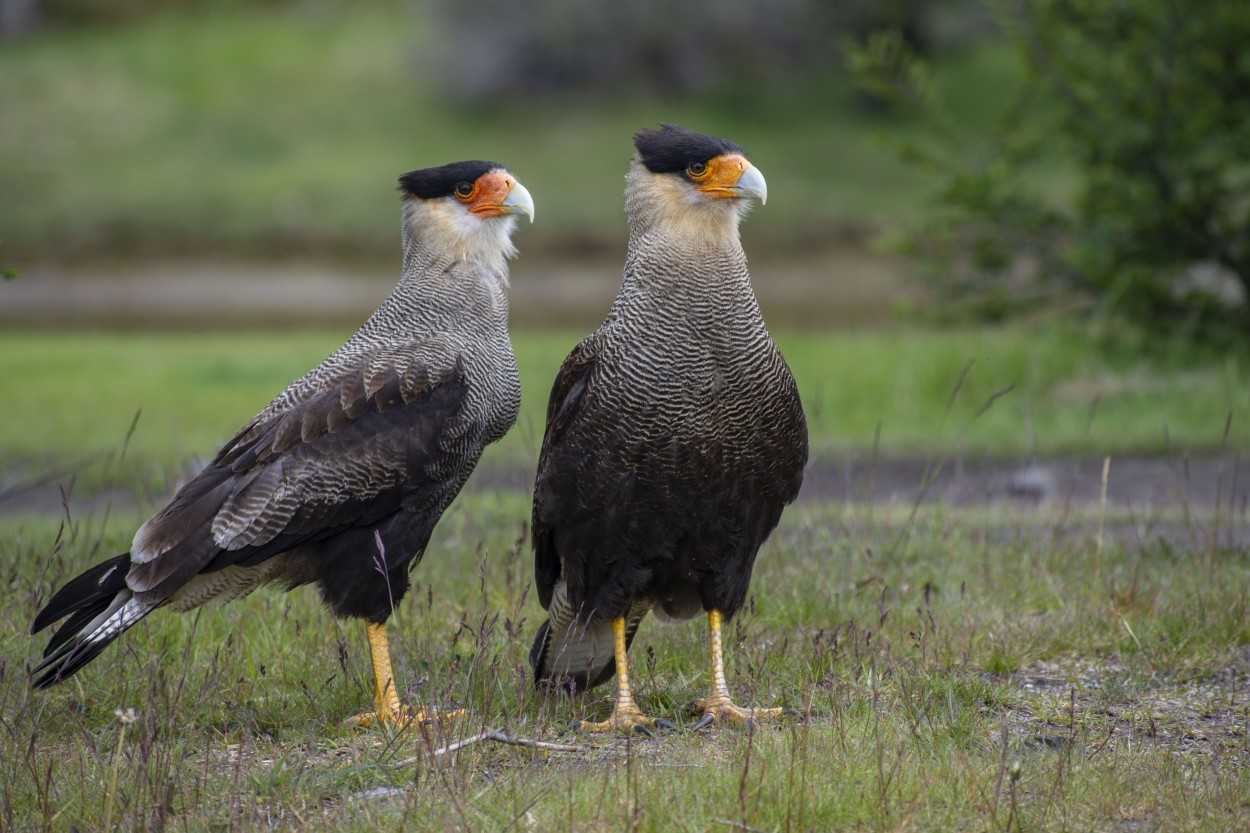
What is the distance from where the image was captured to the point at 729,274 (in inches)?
160

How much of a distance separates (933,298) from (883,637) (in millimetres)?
5516

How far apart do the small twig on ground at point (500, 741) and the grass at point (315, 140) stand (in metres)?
16.9

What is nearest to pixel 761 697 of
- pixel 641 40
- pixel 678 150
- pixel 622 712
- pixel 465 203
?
pixel 622 712

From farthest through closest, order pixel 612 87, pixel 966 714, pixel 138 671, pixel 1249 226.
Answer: pixel 612 87
pixel 1249 226
pixel 138 671
pixel 966 714

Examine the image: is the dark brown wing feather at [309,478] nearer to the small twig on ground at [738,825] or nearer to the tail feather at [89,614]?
the tail feather at [89,614]

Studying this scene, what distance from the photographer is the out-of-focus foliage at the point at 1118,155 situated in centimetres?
877

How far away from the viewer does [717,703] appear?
4.06 meters

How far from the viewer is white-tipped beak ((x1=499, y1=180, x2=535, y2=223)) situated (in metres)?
4.70

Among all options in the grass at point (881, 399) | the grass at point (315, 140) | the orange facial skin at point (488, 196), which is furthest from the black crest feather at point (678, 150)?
the grass at point (315, 140)

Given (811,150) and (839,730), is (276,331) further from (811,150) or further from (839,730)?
(839,730)

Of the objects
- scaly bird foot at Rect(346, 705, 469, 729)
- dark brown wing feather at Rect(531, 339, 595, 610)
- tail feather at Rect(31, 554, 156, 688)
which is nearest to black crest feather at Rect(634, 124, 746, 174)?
dark brown wing feather at Rect(531, 339, 595, 610)

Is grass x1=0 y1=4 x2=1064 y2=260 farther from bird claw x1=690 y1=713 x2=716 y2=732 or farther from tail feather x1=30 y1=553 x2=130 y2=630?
bird claw x1=690 y1=713 x2=716 y2=732

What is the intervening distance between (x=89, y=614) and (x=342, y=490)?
791 mm

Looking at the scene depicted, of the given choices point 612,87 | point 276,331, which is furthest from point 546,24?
point 276,331
